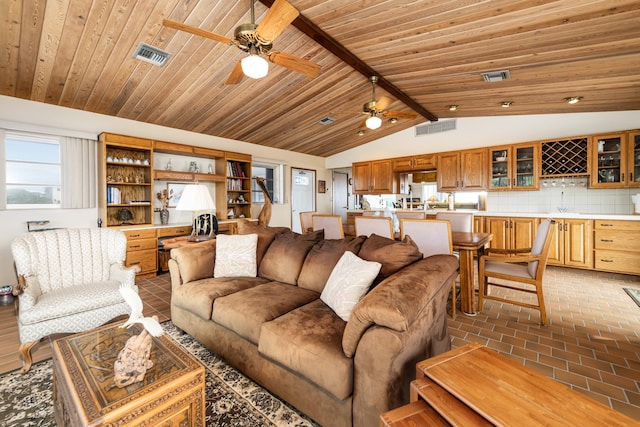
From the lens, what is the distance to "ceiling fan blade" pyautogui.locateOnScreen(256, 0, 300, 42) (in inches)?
78.2

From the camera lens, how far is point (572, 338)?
7.80 feet

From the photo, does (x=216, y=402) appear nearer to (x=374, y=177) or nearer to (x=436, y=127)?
(x=374, y=177)

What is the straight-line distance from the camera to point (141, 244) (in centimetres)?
423

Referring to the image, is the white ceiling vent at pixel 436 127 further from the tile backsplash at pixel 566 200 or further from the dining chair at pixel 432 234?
the dining chair at pixel 432 234

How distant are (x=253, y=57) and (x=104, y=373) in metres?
2.28

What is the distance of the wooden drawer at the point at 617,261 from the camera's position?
4.03 metres

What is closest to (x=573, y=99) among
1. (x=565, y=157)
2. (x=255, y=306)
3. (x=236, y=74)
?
(x=565, y=157)

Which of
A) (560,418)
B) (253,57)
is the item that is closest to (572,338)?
(560,418)

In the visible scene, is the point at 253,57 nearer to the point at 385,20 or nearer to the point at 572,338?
the point at 385,20

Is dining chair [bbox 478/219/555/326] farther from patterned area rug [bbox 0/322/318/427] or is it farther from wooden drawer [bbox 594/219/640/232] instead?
wooden drawer [bbox 594/219/640/232]

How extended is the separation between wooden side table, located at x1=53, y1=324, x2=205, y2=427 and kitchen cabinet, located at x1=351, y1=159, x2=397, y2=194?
20.0ft

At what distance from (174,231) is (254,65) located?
340cm

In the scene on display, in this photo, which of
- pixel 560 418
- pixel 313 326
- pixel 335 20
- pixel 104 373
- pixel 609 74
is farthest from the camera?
pixel 609 74

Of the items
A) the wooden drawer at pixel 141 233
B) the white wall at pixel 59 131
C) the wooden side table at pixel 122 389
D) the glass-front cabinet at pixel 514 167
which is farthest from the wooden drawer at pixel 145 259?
the glass-front cabinet at pixel 514 167
